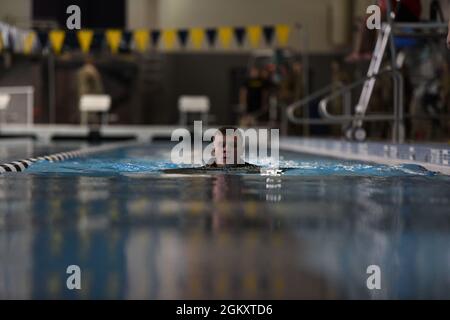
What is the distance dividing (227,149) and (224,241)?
4649mm

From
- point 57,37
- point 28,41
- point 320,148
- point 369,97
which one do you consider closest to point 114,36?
point 57,37

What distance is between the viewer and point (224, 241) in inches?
111

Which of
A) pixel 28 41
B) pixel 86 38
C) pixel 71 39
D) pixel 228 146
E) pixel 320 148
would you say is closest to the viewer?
pixel 228 146

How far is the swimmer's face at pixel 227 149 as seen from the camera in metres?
7.21

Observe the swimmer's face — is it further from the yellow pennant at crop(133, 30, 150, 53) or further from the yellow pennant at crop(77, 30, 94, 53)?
the yellow pennant at crop(77, 30, 94, 53)

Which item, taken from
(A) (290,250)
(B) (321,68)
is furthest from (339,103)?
(A) (290,250)

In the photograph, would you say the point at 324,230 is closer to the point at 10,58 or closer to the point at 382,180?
the point at 382,180

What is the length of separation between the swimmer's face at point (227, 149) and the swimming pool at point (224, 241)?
196 cm

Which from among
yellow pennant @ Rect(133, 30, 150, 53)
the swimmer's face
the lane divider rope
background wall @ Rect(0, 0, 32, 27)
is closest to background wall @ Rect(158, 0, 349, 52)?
background wall @ Rect(0, 0, 32, 27)

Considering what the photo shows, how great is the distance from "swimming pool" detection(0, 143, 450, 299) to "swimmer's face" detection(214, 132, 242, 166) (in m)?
1.96

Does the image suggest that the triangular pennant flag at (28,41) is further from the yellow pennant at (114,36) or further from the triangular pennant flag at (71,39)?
the yellow pennant at (114,36)

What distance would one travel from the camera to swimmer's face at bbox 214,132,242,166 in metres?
7.21

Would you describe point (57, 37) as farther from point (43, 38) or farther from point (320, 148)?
point (320, 148)

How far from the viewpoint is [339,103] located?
17.3 meters
